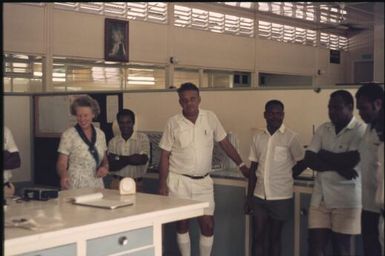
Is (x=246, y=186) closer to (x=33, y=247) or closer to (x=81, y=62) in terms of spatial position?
(x=33, y=247)

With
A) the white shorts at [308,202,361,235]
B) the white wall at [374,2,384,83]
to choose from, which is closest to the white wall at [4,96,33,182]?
the white shorts at [308,202,361,235]

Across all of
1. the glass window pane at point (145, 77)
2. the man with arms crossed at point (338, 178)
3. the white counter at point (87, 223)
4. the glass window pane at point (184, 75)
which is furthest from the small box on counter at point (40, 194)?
the glass window pane at point (184, 75)

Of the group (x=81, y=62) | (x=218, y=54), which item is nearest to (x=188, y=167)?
(x=81, y=62)

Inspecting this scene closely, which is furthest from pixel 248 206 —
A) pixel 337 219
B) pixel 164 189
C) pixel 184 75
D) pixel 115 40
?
pixel 184 75

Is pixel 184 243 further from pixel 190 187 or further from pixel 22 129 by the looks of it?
pixel 22 129

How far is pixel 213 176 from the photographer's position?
4016mm

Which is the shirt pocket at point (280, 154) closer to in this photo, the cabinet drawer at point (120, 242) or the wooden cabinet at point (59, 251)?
the cabinet drawer at point (120, 242)

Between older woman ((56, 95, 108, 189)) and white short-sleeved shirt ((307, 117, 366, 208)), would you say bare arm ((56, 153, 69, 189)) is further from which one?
white short-sleeved shirt ((307, 117, 366, 208))

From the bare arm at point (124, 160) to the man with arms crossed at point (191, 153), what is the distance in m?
0.42

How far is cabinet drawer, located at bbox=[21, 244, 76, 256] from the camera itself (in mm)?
2191

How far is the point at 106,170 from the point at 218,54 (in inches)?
207

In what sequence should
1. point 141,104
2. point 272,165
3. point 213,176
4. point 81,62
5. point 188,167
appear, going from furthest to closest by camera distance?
point 81,62
point 141,104
point 213,176
point 188,167
point 272,165

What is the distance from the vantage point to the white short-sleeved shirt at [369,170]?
2621 mm

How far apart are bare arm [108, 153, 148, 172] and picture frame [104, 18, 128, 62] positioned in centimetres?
319
